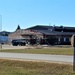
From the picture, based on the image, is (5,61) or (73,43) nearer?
(73,43)

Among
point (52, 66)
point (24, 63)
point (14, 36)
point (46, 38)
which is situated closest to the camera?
point (52, 66)

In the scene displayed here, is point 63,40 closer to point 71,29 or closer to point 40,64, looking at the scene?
point 71,29

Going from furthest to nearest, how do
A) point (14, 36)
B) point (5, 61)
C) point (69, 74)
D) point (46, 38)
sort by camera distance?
point (14, 36) → point (46, 38) → point (5, 61) → point (69, 74)

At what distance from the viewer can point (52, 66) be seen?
19.5 meters

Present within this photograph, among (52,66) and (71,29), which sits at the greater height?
(71,29)

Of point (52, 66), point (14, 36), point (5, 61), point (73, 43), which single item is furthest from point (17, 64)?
point (14, 36)

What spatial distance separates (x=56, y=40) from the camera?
9344 centimetres

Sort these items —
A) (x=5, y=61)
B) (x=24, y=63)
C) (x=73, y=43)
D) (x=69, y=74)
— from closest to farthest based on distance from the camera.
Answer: (x=73, y=43) → (x=69, y=74) → (x=24, y=63) → (x=5, y=61)

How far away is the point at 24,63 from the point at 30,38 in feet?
226

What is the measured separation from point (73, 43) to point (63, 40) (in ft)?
270

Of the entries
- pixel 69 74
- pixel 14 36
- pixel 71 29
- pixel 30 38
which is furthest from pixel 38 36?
pixel 69 74

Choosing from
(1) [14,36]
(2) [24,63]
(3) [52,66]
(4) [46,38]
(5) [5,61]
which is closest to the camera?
(3) [52,66]

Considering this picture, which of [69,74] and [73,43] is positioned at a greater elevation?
[73,43]

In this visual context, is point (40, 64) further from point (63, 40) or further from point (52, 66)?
point (63, 40)
